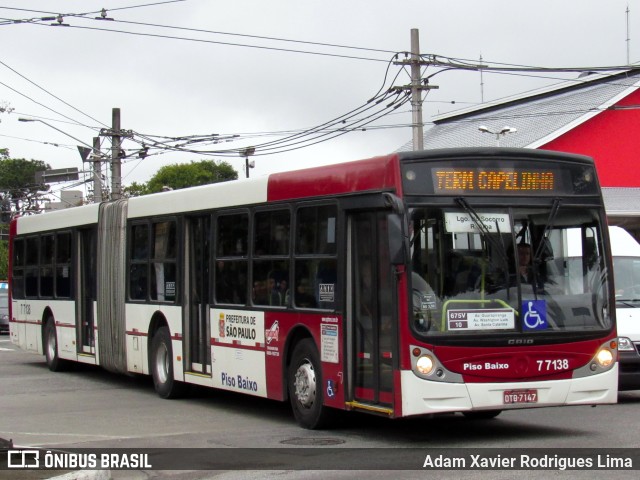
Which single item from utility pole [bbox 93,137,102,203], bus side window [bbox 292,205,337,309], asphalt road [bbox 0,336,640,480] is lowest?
asphalt road [bbox 0,336,640,480]

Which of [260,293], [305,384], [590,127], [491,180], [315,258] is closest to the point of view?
[491,180]

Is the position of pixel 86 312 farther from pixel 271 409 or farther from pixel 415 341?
pixel 415 341

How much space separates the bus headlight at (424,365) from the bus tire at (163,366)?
21.5ft

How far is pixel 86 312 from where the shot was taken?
20.6m

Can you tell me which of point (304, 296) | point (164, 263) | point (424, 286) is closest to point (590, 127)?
point (164, 263)

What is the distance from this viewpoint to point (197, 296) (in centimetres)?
1598

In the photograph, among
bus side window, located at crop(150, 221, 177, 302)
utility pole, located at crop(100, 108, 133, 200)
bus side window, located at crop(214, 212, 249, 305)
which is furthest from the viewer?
utility pole, located at crop(100, 108, 133, 200)

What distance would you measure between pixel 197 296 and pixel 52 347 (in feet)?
24.0

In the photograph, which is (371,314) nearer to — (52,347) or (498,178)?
(498,178)

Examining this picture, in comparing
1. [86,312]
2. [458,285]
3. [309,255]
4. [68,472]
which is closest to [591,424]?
[458,285]

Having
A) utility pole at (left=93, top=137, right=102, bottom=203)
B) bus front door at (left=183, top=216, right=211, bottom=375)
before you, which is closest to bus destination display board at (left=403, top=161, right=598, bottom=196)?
bus front door at (left=183, top=216, right=211, bottom=375)

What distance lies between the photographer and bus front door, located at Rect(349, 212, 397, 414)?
11391mm

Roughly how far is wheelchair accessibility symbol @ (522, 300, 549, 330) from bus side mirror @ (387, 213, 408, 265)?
1329 millimetres

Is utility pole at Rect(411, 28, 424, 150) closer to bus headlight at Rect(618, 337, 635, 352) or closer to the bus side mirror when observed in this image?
bus headlight at Rect(618, 337, 635, 352)
